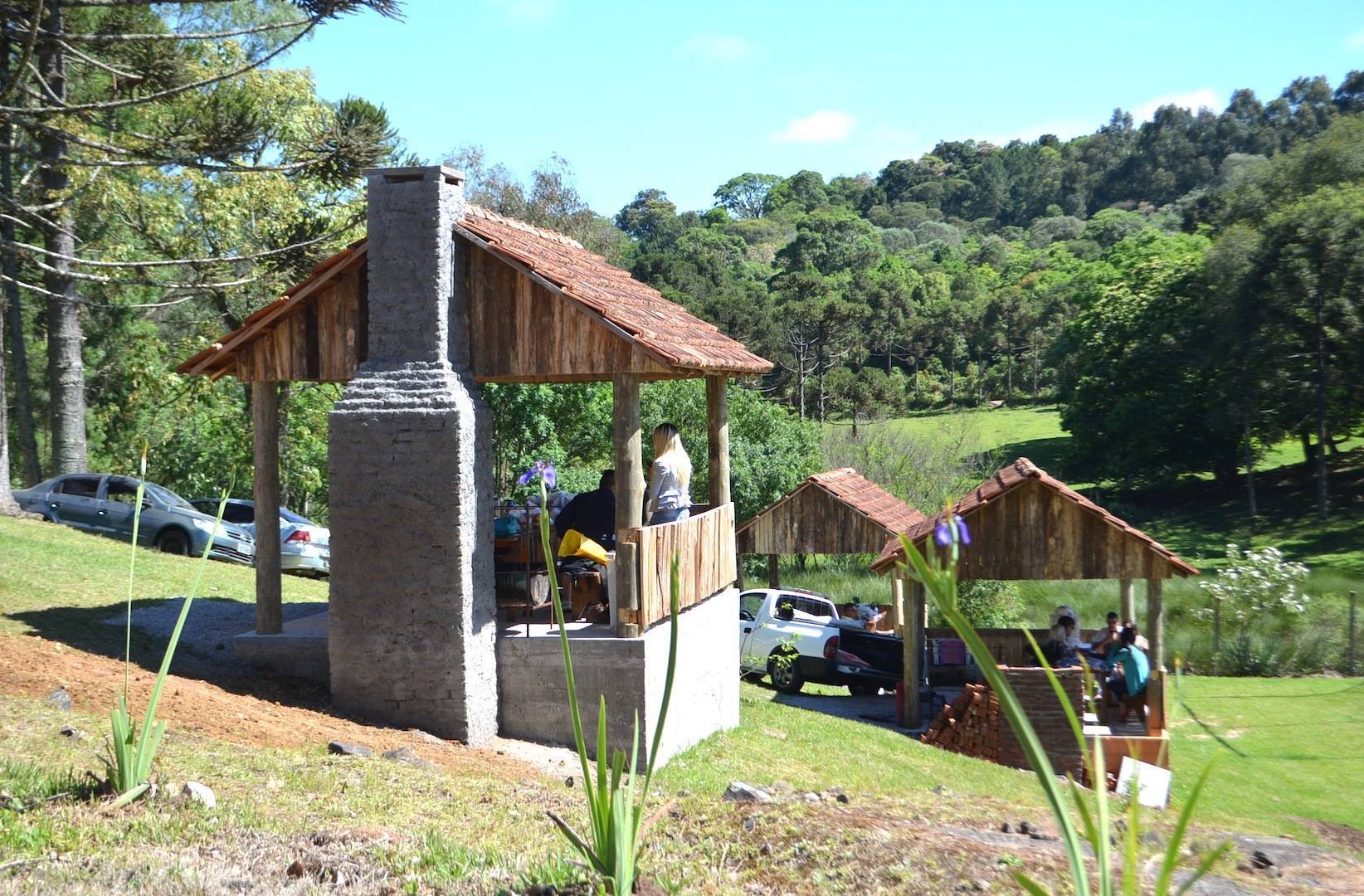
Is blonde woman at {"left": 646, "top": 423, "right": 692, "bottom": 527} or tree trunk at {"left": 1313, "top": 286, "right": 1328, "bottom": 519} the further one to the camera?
tree trunk at {"left": 1313, "top": 286, "right": 1328, "bottom": 519}

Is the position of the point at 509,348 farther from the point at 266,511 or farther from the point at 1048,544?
the point at 1048,544

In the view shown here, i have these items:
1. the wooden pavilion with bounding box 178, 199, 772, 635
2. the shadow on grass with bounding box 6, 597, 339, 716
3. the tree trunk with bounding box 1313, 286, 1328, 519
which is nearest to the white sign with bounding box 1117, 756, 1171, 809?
the wooden pavilion with bounding box 178, 199, 772, 635

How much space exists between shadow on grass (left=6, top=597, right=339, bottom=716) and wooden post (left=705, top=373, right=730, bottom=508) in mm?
4675

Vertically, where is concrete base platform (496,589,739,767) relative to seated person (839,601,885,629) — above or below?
above

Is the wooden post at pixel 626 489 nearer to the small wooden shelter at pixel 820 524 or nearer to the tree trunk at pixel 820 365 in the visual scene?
the small wooden shelter at pixel 820 524

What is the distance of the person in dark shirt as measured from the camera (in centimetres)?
1248

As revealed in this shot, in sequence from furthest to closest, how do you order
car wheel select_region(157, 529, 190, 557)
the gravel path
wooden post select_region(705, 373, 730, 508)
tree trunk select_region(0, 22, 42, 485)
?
1. tree trunk select_region(0, 22, 42, 485)
2. car wheel select_region(157, 529, 190, 557)
3. wooden post select_region(705, 373, 730, 508)
4. the gravel path

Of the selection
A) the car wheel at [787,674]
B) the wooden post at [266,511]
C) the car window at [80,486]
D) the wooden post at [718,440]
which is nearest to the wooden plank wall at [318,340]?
the wooden post at [266,511]

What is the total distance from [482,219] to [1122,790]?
8.65m

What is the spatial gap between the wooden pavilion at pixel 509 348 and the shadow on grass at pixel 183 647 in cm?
64

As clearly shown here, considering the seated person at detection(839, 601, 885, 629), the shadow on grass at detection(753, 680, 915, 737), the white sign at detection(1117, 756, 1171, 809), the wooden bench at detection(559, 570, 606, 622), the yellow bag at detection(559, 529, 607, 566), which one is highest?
the yellow bag at detection(559, 529, 607, 566)

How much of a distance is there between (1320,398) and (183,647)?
146 ft

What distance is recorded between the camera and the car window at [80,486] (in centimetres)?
2341

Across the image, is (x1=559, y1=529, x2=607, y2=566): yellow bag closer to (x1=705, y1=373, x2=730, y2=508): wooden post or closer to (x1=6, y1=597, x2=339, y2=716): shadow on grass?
(x1=705, y1=373, x2=730, y2=508): wooden post
